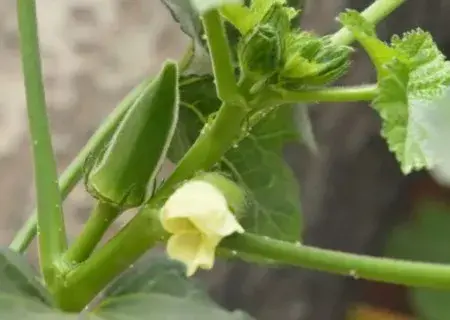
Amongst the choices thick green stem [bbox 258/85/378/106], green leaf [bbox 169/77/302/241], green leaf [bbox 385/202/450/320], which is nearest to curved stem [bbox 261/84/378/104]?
thick green stem [bbox 258/85/378/106]

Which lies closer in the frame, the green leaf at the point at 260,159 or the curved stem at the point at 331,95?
the curved stem at the point at 331,95

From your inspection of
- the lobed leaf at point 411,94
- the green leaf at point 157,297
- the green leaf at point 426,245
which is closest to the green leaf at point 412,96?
the lobed leaf at point 411,94

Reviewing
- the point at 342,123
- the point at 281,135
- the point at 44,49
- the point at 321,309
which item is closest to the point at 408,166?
the point at 281,135

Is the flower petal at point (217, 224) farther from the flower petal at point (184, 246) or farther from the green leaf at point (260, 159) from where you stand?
the green leaf at point (260, 159)

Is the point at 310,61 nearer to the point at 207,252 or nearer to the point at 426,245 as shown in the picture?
the point at 207,252

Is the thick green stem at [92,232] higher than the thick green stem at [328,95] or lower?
lower

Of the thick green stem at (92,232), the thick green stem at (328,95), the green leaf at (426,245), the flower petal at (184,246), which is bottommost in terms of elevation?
the green leaf at (426,245)

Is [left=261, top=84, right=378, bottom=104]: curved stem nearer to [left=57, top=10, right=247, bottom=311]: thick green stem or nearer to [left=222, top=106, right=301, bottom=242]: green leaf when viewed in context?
[left=57, top=10, right=247, bottom=311]: thick green stem
